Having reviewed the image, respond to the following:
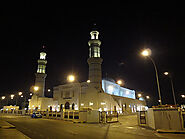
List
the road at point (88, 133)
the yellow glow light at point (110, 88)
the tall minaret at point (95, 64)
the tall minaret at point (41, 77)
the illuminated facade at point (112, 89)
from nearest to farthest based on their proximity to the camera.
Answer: the road at point (88, 133)
the tall minaret at point (95, 64)
the illuminated facade at point (112, 89)
the yellow glow light at point (110, 88)
the tall minaret at point (41, 77)

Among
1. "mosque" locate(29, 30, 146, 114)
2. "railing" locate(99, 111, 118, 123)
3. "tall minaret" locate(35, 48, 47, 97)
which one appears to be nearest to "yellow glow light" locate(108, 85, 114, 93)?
"mosque" locate(29, 30, 146, 114)

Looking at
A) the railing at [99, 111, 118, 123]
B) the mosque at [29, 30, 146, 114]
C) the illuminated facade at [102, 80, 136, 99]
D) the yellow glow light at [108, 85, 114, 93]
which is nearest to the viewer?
the railing at [99, 111, 118, 123]

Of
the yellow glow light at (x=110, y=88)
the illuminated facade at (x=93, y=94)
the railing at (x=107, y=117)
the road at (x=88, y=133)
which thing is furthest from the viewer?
the yellow glow light at (x=110, y=88)

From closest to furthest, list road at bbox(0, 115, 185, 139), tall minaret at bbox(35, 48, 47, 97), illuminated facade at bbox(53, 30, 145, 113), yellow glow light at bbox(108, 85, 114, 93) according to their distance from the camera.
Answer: road at bbox(0, 115, 185, 139)
illuminated facade at bbox(53, 30, 145, 113)
yellow glow light at bbox(108, 85, 114, 93)
tall minaret at bbox(35, 48, 47, 97)

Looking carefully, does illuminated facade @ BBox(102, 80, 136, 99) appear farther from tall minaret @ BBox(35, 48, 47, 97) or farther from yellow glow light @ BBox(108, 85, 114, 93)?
tall minaret @ BBox(35, 48, 47, 97)

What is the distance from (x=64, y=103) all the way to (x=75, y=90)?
21.6 feet

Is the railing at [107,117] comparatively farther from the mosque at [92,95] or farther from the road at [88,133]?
the mosque at [92,95]

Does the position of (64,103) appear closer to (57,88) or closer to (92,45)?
(57,88)

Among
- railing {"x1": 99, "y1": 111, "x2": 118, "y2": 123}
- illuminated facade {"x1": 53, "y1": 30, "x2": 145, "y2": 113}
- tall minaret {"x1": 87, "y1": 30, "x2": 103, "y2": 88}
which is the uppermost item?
tall minaret {"x1": 87, "y1": 30, "x2": 103, "y2": 88}

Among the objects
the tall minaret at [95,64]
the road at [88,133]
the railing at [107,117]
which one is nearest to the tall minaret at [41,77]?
the tall minaret at [95,64]

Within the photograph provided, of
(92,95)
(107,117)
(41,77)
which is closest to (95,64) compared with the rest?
(92,95)

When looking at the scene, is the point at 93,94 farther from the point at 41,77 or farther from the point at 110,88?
the point at 41,77

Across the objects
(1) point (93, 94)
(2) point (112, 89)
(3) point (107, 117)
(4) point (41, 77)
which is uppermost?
(4) point (41, 77)

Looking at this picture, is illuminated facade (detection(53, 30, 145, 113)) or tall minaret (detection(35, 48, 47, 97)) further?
tall minaret (detection(35, 48, 47, 97))
